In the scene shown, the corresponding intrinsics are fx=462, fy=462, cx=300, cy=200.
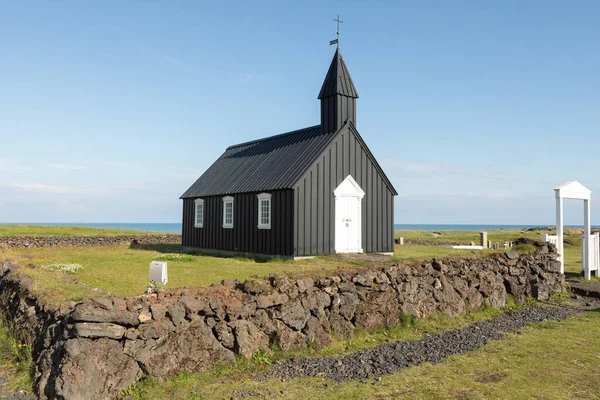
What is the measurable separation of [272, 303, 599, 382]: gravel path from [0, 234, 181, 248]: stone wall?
88.6 ft

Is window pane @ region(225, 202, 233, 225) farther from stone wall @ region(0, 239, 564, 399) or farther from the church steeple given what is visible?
stone wall @ region(0, 239, 564, 399)

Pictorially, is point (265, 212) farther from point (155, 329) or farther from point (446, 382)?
point (446, 382)

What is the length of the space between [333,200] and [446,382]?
13989 millimetres

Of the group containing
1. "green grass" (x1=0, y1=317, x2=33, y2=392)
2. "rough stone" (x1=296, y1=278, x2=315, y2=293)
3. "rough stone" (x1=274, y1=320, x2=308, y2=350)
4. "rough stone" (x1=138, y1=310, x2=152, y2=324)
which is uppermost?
"rough stone" (x1=296, y1=278, x2=315, y2=293)

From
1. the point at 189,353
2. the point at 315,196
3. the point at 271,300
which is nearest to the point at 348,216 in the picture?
the point at 315,196

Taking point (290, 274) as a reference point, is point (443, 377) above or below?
below

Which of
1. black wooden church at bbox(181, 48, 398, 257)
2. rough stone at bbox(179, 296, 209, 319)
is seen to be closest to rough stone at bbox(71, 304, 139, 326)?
rough stone at bbox(179, 296, 209, 319)

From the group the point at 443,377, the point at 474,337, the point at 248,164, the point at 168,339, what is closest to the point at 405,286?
the point at 474,337

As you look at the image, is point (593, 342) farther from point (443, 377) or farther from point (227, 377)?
point (227, 377)

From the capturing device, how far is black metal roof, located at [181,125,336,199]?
74.1 ft

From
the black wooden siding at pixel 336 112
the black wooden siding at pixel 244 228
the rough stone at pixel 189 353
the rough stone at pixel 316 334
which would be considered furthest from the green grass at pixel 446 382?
the black wooden siding at pixel 336 112

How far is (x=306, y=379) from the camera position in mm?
8898

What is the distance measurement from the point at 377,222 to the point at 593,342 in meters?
12.8

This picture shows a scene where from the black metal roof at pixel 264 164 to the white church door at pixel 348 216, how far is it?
2265 mm
